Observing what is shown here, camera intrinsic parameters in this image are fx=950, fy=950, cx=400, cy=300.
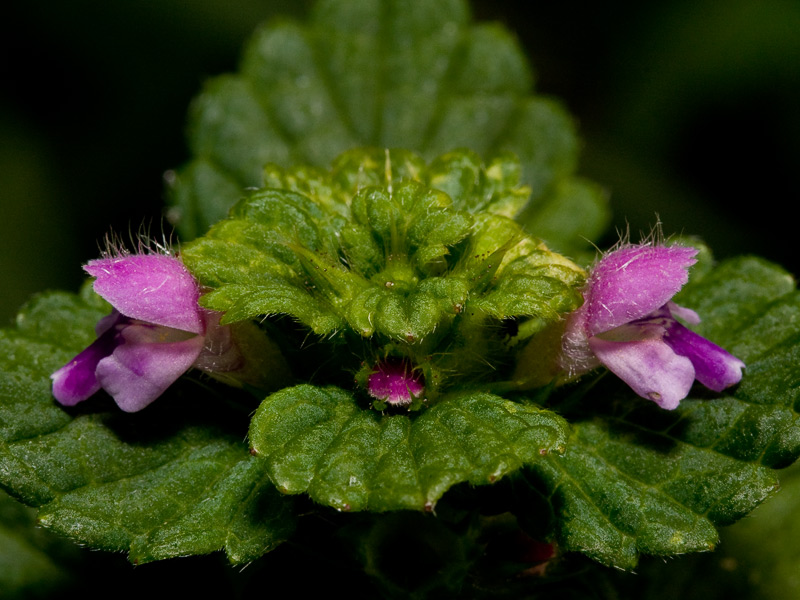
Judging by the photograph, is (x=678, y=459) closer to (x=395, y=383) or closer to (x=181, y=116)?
(x=395, y=383)

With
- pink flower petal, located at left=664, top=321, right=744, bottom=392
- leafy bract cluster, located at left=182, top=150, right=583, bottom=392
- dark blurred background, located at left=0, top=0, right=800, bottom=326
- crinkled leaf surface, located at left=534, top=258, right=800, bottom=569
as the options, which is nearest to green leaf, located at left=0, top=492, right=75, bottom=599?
leafy bract cluster, located at left=182, top=150, right=583, bottom=392

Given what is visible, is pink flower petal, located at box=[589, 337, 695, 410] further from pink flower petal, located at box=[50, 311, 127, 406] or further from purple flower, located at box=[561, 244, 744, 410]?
pink flower petal, located at box=[50, 311, 127, 406]

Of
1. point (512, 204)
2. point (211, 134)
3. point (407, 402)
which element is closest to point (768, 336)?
point (512, 204)

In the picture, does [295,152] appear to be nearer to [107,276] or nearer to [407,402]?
[107,276]

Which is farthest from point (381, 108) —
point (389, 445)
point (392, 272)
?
point (389, 445)

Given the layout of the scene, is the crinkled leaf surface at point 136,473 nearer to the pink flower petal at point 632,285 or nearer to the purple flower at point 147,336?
Answer: the purple flower at point 147,336

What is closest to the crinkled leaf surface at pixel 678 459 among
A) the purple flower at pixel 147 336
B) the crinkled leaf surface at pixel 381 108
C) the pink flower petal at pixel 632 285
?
the pink flower petal at pixel 632 285
